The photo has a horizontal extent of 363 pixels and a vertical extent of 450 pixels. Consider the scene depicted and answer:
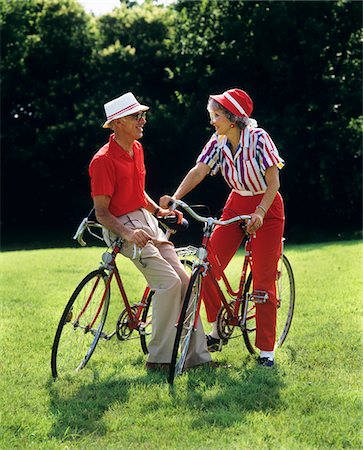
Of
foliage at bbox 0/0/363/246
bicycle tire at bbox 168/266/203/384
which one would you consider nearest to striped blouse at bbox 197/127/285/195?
bicycle tire at bbox 168/266/203/384

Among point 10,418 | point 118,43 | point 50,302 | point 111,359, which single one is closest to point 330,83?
point 118,43

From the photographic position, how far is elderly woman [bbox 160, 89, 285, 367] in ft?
19.2

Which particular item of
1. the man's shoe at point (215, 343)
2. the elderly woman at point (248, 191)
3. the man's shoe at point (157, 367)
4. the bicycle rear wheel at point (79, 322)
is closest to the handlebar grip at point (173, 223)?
the elderly woman at point (248, 191)

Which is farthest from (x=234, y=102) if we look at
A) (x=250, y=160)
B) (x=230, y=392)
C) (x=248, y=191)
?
(x=230, y=392)

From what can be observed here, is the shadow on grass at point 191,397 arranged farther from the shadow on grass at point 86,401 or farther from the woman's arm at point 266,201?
the woman's arm at point 266,201

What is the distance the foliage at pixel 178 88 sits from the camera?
22.1 metres

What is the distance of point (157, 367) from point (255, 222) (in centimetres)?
134

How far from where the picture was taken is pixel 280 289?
6.90 meters

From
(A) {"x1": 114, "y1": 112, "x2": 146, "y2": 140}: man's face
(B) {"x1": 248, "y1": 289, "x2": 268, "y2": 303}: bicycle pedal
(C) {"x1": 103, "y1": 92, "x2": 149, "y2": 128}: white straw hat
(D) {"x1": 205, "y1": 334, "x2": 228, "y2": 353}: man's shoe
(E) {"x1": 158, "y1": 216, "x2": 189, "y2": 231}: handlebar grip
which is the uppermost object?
(C) {"x1": 103, "y1": 92, "x2": 149, "y2": 128}: white straw hat

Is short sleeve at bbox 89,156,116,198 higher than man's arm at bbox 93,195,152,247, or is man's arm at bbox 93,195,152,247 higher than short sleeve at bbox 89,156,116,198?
short sleeve at bbox 89,156,116,198

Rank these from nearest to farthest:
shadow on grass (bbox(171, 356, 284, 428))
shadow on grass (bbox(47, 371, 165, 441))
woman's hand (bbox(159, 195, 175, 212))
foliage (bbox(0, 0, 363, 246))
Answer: shadow on grass (bbox(47, 371, 165, 441))
shadow on grass (bbox(171, 356, 284, 428))
woman's hand (bbox(159, 195, 175, 212))
foliage (bbox(0, 0, 363, 246))

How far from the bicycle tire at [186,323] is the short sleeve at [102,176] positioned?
89 cm

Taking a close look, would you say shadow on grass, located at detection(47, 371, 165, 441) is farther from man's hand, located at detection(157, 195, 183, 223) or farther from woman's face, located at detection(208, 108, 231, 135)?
woman's face, located at detection(208, 108, 231, 135)

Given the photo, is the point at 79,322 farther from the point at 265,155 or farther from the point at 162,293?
the point at 265,155
